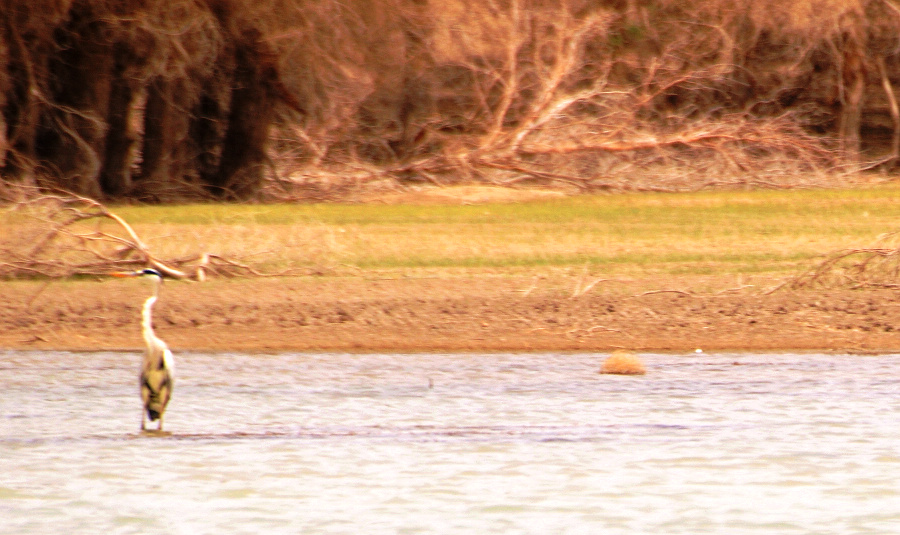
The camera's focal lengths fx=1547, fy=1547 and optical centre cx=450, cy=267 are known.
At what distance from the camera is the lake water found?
7379 millimetres

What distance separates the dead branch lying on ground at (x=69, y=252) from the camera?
1477 centimetres

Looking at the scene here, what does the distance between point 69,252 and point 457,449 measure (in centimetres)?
785

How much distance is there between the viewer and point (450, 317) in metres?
13.5

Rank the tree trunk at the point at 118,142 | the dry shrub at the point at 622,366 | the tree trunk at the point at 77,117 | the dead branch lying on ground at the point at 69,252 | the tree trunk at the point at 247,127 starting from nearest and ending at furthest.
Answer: the dry shrub at the point at 622,366
the dead branch lying on ground at the point at 69,252
the tree trunk at the point at 77,117
the tree trunk at the point at 247,127
the tree trunk at the point at 118,142

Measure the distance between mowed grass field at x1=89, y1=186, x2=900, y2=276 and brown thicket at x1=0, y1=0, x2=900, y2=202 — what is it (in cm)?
148

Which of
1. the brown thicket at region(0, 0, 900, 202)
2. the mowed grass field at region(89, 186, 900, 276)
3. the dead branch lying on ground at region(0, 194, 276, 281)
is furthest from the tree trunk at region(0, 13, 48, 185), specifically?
the dead branch lying on ground at region(0, 194, 276, 281)

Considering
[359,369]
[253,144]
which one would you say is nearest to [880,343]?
[359,369]

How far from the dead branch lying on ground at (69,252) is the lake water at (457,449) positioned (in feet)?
9.62

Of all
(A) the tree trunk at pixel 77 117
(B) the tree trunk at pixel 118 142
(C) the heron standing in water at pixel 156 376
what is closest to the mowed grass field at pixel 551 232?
(A) the tree trunk at pixel 77 117

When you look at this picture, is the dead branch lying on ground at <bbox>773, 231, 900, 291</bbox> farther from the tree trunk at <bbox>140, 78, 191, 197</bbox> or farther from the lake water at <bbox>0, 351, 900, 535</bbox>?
the tree trunk at <bbox>140, 78, 191, 197</bbox>

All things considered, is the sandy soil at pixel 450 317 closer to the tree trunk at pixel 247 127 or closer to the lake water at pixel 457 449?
the lake water at pixel 457 449

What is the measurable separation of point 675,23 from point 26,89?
11.0 m

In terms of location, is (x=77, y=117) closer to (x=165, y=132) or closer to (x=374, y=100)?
(x=165, y=132)

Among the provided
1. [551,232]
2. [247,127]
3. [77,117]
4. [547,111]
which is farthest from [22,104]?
[551,232]
